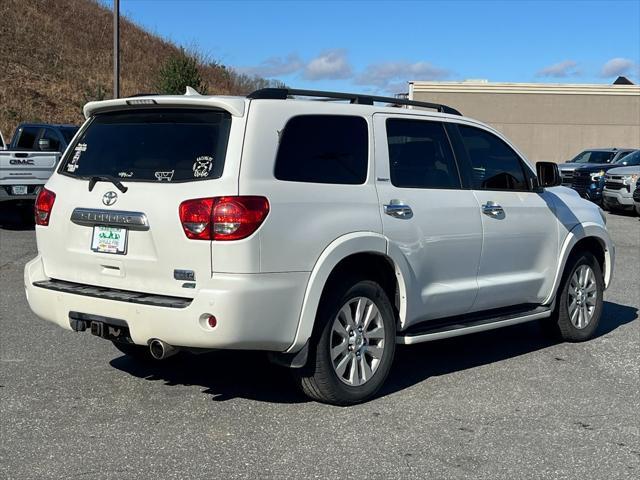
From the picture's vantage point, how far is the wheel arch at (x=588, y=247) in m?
6.89

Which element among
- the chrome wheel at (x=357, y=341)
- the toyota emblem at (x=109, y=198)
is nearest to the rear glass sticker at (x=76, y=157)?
the toyota emblem at (x=109, y=198)

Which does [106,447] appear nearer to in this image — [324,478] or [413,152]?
[324,478]

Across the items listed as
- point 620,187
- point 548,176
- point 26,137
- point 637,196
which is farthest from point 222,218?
point 620,187

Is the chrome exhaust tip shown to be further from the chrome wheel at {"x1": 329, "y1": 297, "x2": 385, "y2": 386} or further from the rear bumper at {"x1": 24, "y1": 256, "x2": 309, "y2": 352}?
the chrome wheel at {"x1": 329, "y1": 297, "x2": 385, "y2": 386}

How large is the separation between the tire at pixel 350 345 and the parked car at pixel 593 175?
18996 millimetres

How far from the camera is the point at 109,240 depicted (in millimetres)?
4945

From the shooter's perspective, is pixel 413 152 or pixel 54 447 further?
pixel 413 152

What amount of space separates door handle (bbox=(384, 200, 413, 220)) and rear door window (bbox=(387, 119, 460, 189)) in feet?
0.55

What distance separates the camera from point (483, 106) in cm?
4150

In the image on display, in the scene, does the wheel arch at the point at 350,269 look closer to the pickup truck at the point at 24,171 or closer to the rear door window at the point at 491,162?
the rear door window at the point at 491,162

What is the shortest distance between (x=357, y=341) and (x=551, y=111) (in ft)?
128

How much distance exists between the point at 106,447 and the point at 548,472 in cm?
240

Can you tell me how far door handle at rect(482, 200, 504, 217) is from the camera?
20.1 feet

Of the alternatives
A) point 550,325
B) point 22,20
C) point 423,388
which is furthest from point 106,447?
point 22,20
